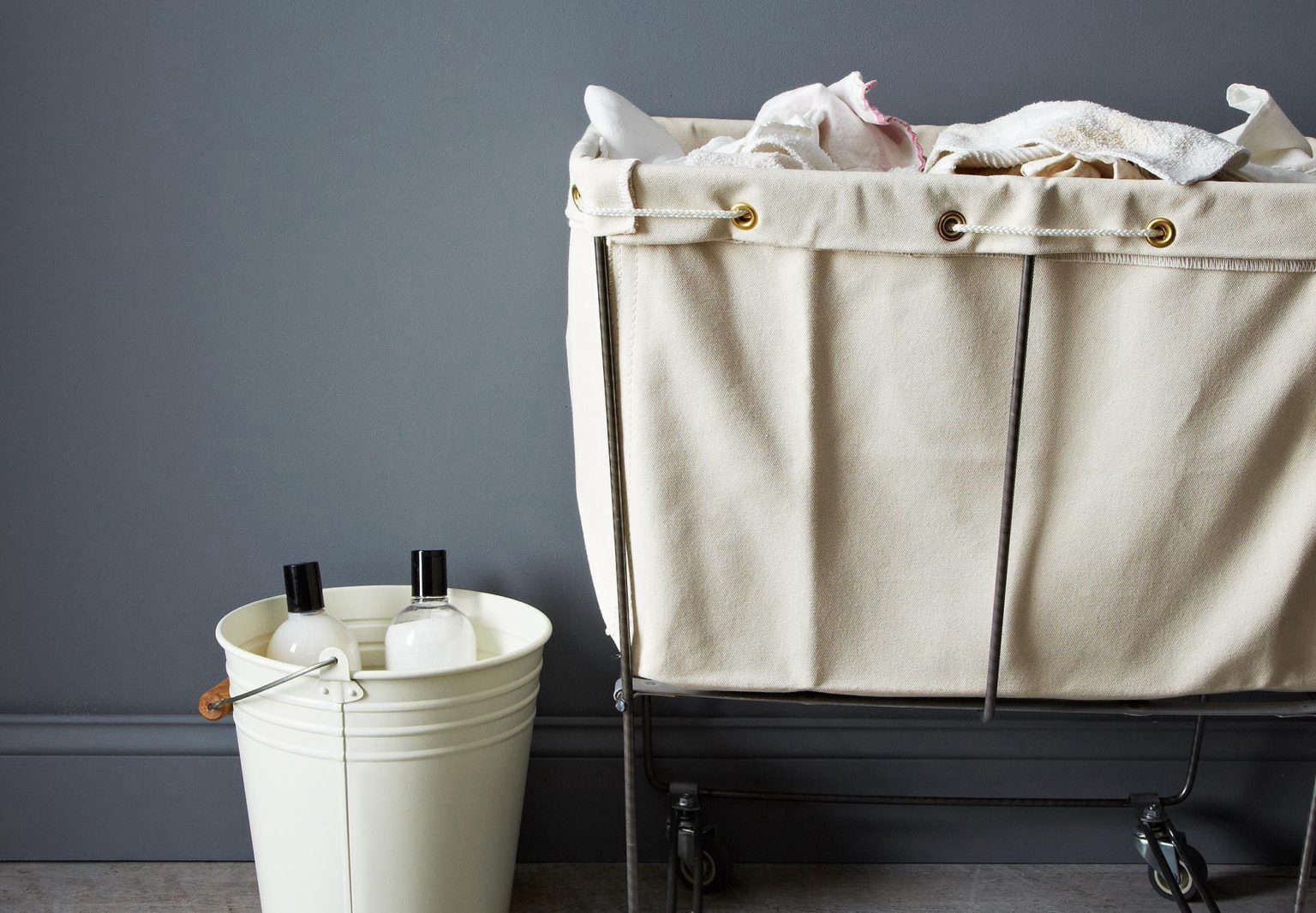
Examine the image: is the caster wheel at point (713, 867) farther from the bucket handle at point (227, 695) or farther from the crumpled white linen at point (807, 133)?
the crumpled white linen at point (807, 133)

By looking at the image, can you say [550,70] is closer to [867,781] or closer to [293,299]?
[293,299]

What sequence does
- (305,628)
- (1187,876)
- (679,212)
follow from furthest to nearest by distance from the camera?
1. (1187,876)
2. (305,628)
3. (679,212)

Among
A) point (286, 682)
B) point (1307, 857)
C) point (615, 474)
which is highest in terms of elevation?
point (615, 474)

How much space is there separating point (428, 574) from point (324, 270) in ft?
1.06

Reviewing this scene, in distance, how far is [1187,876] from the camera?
3.05 ft

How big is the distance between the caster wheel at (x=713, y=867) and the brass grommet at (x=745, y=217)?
59 cm

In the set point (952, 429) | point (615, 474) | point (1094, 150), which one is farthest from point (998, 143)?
point (615, 474)

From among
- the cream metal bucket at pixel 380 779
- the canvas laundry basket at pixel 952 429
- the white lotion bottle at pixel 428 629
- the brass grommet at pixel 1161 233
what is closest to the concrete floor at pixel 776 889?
the cream metal bucket at pixel 380 779

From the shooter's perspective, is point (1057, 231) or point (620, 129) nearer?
A: point (1057, 231)

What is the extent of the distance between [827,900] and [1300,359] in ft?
2.03

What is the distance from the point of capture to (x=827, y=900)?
952 mm

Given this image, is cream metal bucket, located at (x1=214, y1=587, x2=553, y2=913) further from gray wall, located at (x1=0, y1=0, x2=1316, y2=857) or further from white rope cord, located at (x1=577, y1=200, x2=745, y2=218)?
white rope cord, located at (x1=577, y1=200, x2=745, y2=218)

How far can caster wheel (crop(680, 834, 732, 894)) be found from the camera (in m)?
0.95

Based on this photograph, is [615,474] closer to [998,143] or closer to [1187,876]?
[998,143]
